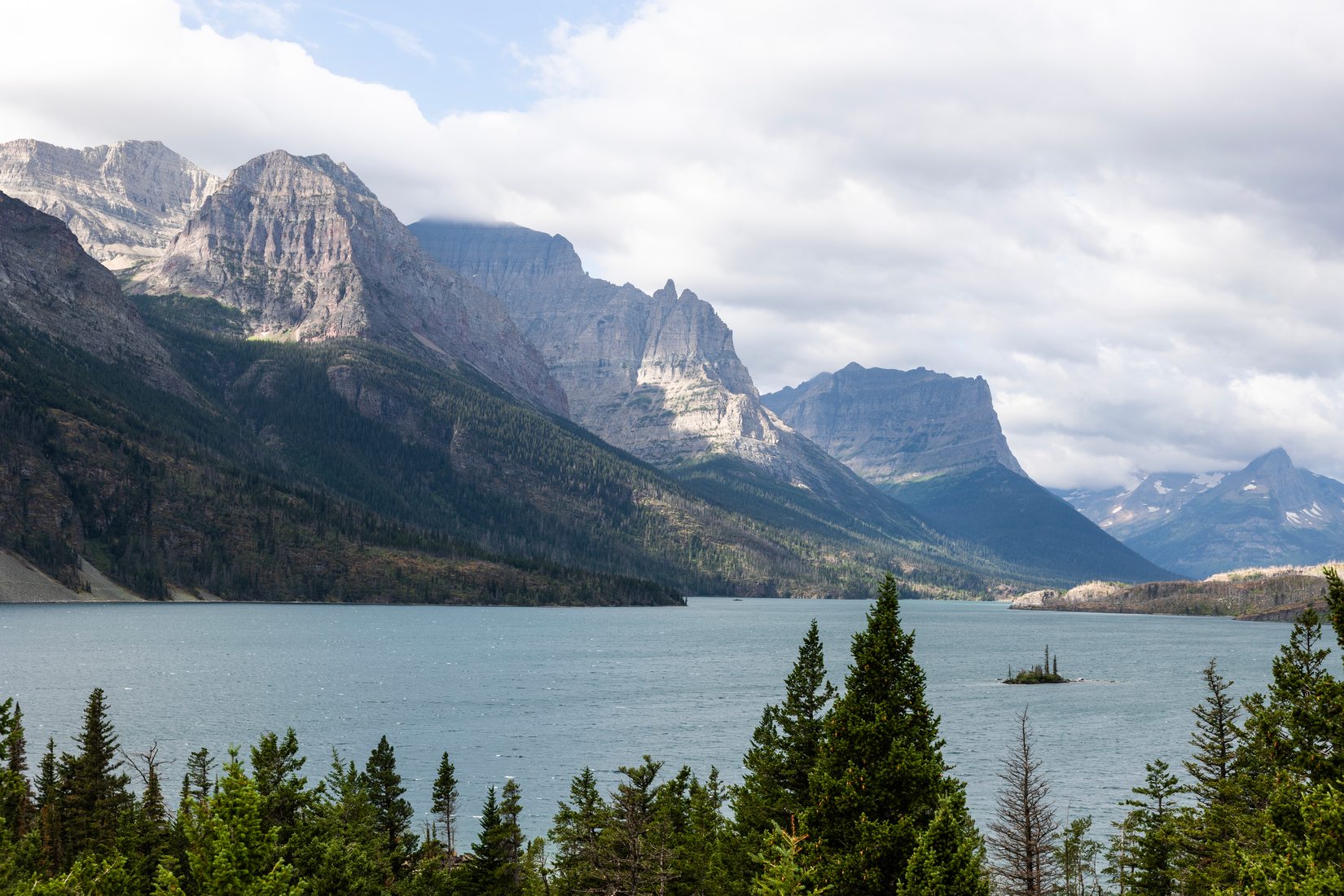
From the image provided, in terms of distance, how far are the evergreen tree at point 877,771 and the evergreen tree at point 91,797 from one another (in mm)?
47342

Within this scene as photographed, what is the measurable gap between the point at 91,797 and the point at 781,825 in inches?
1753

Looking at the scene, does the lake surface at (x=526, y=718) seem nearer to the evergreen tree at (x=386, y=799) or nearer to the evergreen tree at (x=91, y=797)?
the evergreen tree at (x=386, y=799)

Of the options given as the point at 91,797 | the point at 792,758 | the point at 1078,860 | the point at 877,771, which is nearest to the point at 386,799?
the point at 91,797

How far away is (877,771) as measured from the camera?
32.4 metres

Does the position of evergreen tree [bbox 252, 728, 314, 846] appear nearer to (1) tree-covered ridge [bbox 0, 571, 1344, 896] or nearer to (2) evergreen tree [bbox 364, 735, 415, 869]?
(1) tree-covered ridge [bbox 0, 571, 1344, 896]

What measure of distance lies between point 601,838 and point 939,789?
24.7 m

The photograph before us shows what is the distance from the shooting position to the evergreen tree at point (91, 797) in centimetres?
6191

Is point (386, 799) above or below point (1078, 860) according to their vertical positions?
above

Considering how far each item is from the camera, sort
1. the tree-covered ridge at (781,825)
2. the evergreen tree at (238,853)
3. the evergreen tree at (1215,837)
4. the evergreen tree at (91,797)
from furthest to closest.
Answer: the evergreen tree at (91,797)
the evergreen tree at (1215,837)
the tree-covered ridge at (781,825)
the evergreen tree at (238,853)

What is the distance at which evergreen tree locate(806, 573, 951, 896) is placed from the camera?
1229 inches

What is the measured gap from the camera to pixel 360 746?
120500 mm

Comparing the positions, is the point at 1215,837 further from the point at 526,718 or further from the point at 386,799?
the point at 526,718

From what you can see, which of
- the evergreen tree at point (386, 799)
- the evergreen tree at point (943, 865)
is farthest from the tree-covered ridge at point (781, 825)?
the evergreen tree at point (386, 799)

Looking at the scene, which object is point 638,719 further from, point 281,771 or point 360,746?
point 281,771
